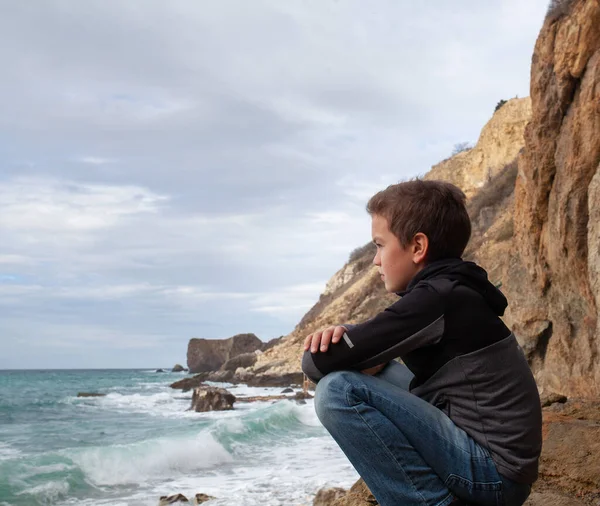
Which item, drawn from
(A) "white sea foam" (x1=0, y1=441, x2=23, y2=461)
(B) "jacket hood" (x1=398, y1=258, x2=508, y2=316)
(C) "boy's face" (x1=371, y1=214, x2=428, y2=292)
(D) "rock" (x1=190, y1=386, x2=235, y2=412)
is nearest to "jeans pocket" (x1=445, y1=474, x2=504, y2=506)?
(B) "jacket hood" (x1=398, y1=258, x2=508, y2=316)

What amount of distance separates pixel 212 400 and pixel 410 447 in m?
20.0

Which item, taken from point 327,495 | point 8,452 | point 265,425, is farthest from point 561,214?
point 8,452

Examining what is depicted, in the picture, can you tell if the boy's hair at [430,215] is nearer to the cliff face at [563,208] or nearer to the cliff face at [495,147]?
the cliff face at [563,208]

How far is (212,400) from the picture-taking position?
854 inches

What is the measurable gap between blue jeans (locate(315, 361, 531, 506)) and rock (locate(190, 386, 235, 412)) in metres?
19.7

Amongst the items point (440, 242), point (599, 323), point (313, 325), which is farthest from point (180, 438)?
point (313, 325)

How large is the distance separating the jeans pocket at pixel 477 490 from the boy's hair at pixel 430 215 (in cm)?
88

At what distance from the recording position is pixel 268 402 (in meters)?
23.3

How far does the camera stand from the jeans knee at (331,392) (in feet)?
7.94

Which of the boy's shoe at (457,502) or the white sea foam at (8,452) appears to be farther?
the white sea foam at (8,452)

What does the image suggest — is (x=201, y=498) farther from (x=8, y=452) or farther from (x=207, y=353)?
(x=207, y=353)

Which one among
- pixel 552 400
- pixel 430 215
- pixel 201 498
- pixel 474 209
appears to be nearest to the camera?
pixel 430 215

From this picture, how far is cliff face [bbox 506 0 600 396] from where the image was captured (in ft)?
24.4

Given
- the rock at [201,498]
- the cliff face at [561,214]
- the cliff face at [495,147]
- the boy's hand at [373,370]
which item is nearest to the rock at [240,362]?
the cliff face at [495,147]
